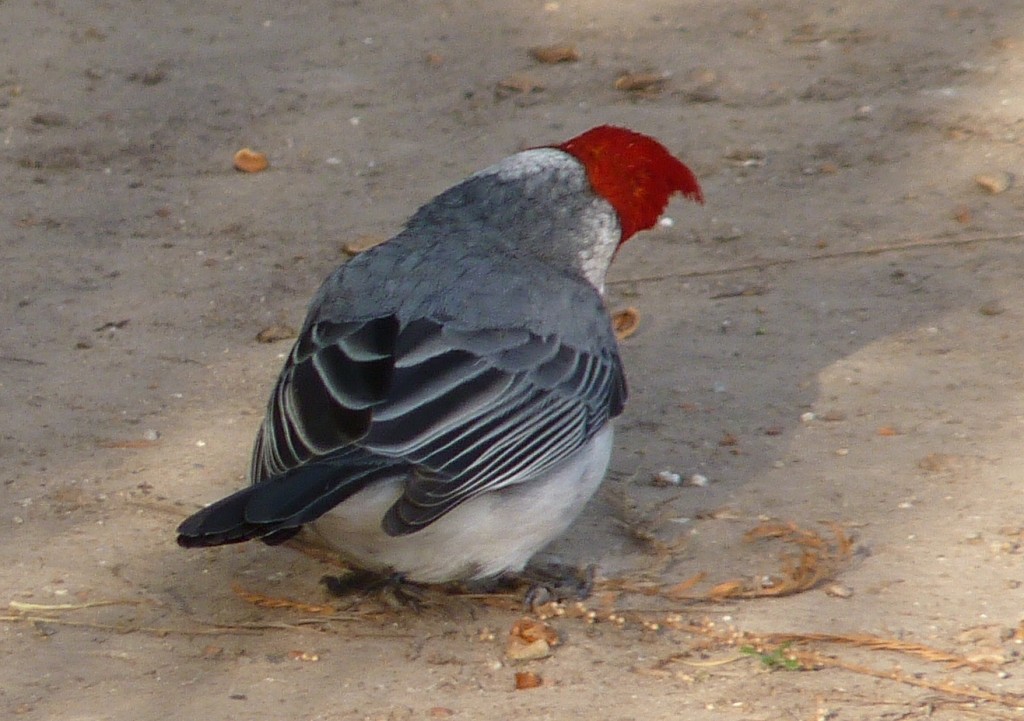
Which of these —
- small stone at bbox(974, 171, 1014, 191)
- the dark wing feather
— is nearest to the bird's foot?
the dark wing feather

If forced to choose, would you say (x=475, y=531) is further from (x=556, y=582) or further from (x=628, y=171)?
(x=628, y=171)

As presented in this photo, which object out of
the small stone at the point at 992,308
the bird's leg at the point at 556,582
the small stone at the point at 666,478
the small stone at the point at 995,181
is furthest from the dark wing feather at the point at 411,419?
the small stone at the point at 995,181

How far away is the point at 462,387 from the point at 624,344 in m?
1.99

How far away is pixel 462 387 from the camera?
14.2 feet

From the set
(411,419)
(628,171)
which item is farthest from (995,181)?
(411,419)

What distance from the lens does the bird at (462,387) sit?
4.06 metres

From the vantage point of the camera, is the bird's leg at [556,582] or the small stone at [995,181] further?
→ the small stone at [995,181]

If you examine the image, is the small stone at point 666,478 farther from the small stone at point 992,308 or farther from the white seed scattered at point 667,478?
the small stone at point 992,308

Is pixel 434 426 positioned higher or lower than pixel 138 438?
higher

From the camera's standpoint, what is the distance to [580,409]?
4582 millimetres

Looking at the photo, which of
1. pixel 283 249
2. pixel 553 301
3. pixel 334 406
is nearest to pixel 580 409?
pixel 553 301

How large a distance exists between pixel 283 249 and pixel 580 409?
273 centimetres

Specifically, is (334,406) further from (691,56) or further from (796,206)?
(691,56)

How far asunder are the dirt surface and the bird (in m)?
0.36
